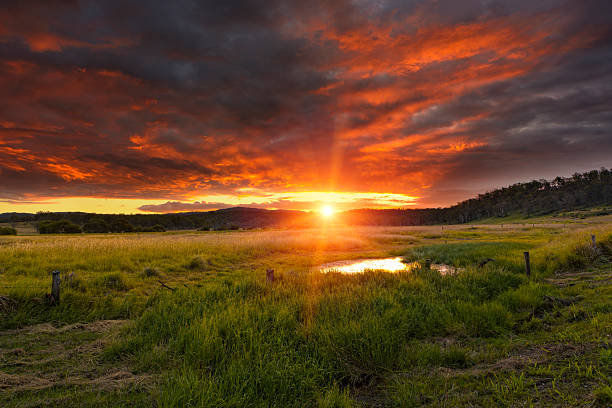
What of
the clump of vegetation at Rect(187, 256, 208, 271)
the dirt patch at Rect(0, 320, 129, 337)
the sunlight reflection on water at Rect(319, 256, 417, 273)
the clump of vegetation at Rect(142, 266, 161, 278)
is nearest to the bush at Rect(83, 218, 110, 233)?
the clump of vegetation at Rect(187, 256, 208, 271)

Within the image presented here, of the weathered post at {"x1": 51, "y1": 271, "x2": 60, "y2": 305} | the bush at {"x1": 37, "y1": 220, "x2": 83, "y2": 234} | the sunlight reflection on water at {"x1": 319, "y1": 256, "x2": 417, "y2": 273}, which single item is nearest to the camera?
the weathered post at {"x1": 51, "y1": 271, "x2": 60, "y2": 305}

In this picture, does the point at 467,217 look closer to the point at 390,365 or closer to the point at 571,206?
the point at 571,206

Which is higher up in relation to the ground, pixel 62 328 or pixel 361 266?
pixel 62 328

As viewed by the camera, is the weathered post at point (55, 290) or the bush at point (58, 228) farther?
the bush at point (58, 228)

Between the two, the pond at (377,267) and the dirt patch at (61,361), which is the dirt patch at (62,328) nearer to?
the dirt patch at (61,361)

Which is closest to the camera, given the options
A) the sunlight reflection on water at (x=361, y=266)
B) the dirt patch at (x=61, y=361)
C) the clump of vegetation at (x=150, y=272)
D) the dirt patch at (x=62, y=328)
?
the dirt patch at (x=61, y=361)

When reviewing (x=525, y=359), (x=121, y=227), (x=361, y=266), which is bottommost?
(x=361, y=266)

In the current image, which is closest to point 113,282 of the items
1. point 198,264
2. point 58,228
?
point 198,264

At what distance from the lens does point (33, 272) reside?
50.4ft

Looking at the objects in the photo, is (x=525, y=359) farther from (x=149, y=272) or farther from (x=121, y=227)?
(x=121, y=227)

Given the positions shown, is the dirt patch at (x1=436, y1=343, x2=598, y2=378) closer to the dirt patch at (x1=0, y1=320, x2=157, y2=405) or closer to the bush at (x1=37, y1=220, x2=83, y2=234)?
the dirt patch at (x1=0, y1=320, x2=157, y2=405)

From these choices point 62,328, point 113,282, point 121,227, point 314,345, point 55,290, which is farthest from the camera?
point 121,227

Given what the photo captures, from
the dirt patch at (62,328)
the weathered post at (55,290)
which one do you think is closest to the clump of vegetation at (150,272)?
the weathered post at (55,290)

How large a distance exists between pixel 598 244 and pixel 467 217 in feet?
612
